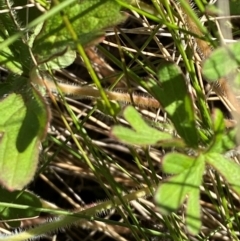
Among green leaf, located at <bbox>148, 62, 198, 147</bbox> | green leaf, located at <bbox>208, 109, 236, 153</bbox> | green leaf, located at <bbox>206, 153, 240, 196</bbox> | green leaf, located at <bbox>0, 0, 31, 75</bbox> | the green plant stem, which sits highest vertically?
green leaf, located at <bbox>0, 0, 31, 75</bbox>

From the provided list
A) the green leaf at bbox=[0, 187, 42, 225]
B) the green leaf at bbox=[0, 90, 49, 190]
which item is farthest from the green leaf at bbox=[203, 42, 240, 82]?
the green leaf at bbox=[0, 187, 42, 225]

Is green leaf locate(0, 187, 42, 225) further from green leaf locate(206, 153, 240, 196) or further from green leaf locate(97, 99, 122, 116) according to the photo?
green leaf locate(206, 153, 240, 196)

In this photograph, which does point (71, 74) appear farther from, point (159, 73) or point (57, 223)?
point (159, 73)

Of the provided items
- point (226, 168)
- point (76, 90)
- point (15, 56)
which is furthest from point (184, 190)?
point (15, 56)

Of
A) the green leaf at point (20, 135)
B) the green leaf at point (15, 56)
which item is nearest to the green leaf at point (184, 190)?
the green leaf at point (20, 135)

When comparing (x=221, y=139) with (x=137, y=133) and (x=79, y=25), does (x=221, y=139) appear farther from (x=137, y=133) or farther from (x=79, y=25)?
(x=79, y=25)

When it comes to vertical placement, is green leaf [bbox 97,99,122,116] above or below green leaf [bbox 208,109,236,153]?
above
